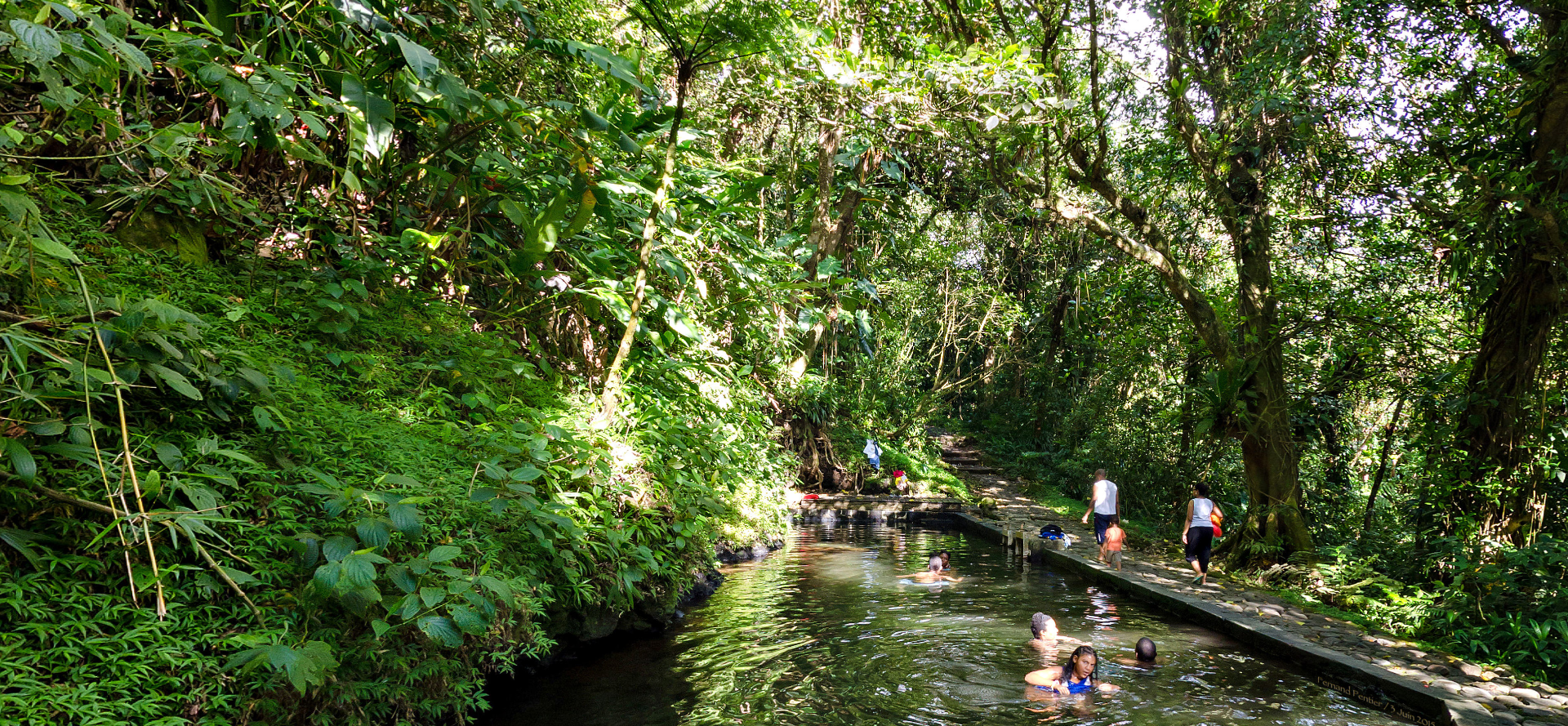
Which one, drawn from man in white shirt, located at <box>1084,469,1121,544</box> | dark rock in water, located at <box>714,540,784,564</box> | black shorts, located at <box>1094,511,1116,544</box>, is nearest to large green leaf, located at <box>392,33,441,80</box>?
dark rock in water, located at <box>714,540,784,564</box>

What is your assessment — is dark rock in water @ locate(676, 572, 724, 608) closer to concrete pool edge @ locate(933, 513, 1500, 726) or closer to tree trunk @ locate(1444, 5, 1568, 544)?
Result: concrete pool edge @ locate(933, 513, 1500, 726)

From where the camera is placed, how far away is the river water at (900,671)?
6.19 metres

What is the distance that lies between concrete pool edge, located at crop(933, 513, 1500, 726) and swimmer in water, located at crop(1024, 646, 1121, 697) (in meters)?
1.74

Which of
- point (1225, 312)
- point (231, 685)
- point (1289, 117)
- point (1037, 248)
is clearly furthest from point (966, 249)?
point (231, 685)

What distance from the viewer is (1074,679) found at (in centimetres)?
688

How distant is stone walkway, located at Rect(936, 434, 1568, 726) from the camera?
574 centimetres

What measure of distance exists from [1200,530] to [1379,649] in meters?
3.33

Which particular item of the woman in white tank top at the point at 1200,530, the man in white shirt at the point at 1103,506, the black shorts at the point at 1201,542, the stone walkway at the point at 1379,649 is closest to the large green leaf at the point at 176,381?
the stone walkway at the point at 1379,649

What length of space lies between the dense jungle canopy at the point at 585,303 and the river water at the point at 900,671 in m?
0.86

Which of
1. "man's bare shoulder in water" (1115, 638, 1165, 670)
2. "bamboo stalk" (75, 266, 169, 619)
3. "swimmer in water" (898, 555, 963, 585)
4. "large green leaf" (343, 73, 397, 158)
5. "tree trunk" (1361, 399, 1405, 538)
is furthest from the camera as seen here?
"swimmer in water" (898, 555, 963, 585)

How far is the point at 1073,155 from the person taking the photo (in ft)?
38.8

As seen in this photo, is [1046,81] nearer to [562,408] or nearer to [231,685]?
[562,408]

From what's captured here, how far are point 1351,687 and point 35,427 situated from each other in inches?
337

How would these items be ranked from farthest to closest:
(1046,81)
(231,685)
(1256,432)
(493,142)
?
(1256,432), (1046,81), (493,142), (231,685)
